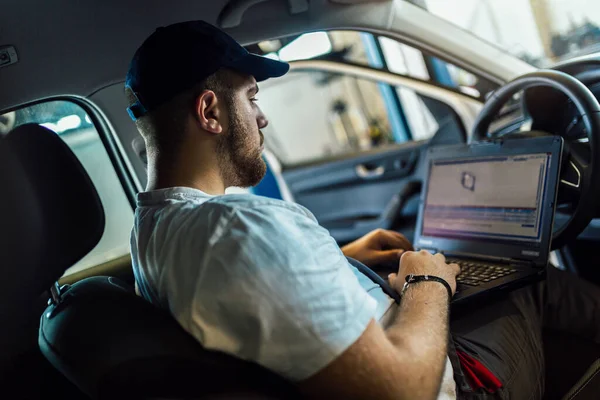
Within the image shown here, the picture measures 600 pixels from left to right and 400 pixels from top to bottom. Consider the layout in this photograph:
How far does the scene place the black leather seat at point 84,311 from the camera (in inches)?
33.4

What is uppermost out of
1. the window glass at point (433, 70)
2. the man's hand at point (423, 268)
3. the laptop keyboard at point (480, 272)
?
the window glass at point (433, 70)

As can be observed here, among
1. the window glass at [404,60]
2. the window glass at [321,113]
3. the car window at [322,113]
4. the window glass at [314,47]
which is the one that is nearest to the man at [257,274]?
the window glass at [314,47]

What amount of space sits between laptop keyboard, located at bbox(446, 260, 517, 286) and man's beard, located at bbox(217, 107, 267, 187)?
65 centimetres

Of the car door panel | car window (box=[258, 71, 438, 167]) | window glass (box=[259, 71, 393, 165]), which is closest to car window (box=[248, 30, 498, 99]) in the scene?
the car door panel

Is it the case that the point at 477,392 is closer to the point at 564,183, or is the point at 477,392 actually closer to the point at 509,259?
the point at 509,259

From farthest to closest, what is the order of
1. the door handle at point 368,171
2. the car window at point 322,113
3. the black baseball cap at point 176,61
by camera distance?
the car window at point 322,113, the door handle at point 368,171, the black baseball cap at point 176,61

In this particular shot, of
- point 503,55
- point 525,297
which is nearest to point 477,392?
point 525,297

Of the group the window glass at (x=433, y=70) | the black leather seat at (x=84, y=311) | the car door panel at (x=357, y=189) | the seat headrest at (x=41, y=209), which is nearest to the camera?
the black leather seat at (x=84, y=311)

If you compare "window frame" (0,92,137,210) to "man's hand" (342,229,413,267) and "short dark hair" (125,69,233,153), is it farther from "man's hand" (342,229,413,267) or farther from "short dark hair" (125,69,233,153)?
"man's hand" (342,229,413,267)

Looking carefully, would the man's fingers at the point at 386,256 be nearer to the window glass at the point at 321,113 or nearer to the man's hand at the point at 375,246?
the man's hand at the point at 375,246

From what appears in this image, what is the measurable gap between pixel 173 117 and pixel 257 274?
1.54 feet

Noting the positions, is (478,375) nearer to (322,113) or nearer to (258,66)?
(258,66)

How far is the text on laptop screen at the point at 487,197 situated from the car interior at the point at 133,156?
11 cm

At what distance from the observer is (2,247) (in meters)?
0.94
